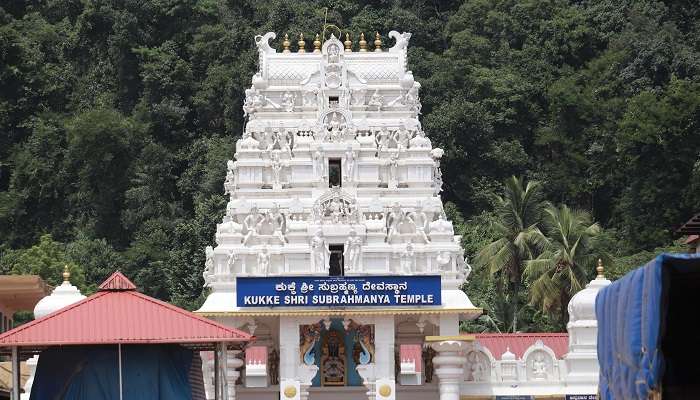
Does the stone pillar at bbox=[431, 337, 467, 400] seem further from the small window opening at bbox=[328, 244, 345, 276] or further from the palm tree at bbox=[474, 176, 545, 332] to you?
the palm tree at bbox=[474, 176, 545, 332]

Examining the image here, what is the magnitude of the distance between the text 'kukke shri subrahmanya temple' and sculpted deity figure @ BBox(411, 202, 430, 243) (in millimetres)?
41

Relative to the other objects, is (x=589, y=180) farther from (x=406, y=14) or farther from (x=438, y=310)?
(x=438, y=310)

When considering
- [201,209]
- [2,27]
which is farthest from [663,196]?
[2,27]

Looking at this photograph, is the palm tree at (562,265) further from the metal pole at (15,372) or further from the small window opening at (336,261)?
the metal pole at (15,372)

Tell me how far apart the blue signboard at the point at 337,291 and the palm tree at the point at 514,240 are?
15.1 metres

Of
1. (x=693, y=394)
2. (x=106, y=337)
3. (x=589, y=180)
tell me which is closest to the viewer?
(x=693, y=394)

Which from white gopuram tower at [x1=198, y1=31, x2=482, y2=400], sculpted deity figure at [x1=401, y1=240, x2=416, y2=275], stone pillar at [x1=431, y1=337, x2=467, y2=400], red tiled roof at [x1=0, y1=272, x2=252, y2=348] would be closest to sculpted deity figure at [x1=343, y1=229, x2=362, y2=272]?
white gopuram tower at [x1=198, y1=31, x2=482, y2=400]

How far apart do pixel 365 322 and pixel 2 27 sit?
41.5 m

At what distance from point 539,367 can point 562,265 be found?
1384cm

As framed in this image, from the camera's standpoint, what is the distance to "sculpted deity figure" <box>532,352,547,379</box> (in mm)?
53031

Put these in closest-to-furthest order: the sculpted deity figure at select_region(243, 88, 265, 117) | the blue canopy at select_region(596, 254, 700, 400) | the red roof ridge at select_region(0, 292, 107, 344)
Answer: the blue canopy at select_region(596, 254, 700, 400) < the red roof ridge at select_region(0, 292, 107, 344) < the sculpted deity figure at select_region(243, 88, 265, 117)

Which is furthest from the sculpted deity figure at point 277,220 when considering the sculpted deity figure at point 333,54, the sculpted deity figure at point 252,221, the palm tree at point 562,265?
the palm tree at point 562,265

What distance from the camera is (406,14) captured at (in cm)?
8962

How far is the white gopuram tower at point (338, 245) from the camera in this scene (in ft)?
171
